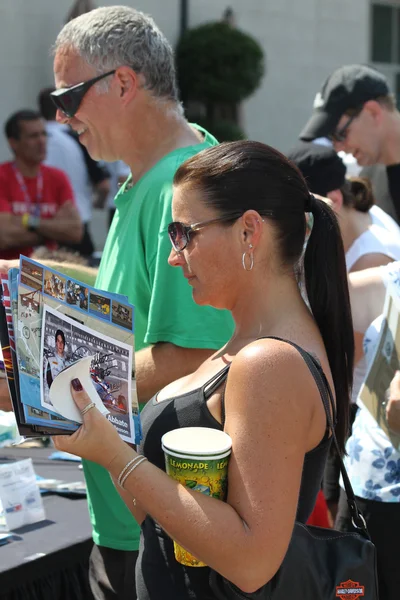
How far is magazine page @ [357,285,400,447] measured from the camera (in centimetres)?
220

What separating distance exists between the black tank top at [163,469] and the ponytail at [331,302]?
6.5 inches

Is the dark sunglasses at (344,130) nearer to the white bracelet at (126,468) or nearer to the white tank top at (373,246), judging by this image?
the white tank top at (373,246)

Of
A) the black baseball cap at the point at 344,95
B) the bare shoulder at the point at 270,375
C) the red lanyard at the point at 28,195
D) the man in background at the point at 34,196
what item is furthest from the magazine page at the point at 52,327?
the red lanyard at the point at 28,195

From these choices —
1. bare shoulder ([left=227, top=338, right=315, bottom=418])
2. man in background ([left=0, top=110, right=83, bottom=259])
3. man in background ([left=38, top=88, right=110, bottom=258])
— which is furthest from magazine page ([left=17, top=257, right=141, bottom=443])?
man in background ([left=38, top=88, right=110, bottom=258])

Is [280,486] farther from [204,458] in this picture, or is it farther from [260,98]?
[260,98]

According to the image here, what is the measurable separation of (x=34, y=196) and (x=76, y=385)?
14.4 ft

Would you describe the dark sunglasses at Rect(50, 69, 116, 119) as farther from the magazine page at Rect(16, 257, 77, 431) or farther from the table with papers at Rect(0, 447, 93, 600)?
the table with papers at Rect(0, 447, 93, 600)

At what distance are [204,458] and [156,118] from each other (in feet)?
3.68

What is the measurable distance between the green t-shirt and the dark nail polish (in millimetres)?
478

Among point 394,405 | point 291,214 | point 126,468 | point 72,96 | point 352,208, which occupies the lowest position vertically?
point 394,405

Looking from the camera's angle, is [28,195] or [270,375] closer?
[270,375]

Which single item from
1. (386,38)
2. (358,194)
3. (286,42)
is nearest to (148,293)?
(358,194)

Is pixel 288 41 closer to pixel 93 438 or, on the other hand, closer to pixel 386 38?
pixel 386 38

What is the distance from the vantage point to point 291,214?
64.0 inches
